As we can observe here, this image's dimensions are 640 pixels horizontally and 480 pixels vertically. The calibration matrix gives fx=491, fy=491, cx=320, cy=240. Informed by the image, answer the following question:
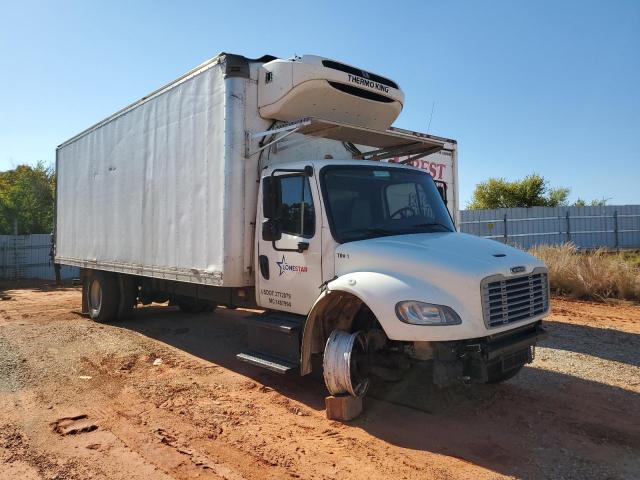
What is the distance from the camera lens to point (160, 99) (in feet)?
25.2

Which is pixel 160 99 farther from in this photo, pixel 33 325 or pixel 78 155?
pixel 33 325

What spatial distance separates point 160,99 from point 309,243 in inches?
161

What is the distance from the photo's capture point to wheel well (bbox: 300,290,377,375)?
488 centimetres

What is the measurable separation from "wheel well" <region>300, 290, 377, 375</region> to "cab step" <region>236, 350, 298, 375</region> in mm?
225

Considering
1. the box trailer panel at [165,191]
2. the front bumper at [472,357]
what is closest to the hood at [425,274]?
the front bumper at [472,357]

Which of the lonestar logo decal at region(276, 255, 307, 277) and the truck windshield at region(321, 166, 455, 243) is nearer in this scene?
the truck windshield at region(321, 166, 455, 243)

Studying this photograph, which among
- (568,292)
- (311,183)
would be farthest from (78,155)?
(568,292)

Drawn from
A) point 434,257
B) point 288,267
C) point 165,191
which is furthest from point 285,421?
point 165,191

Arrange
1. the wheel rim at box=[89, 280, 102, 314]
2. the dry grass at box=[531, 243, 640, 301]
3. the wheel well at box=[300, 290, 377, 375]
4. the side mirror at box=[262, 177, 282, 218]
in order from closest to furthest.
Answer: the wheel well at box=[300, 290, 377, 375]
the side mirror at box=[262, 177, 282, 218]
the wheel rim at box=[89, 280, 102, 314]
the dry grass at box=[531, 243, 640, 301]

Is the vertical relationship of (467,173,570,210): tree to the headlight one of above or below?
above

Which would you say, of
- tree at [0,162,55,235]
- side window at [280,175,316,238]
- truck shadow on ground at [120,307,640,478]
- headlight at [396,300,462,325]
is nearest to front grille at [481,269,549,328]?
headlight at [396,300,462,325]

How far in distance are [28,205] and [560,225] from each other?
2553cm

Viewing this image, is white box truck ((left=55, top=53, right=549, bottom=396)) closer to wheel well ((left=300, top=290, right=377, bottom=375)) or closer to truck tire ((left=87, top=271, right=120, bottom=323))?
wheel well ((left=300, top=290, right=377, bottom=375))

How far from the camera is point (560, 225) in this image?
21.8m
